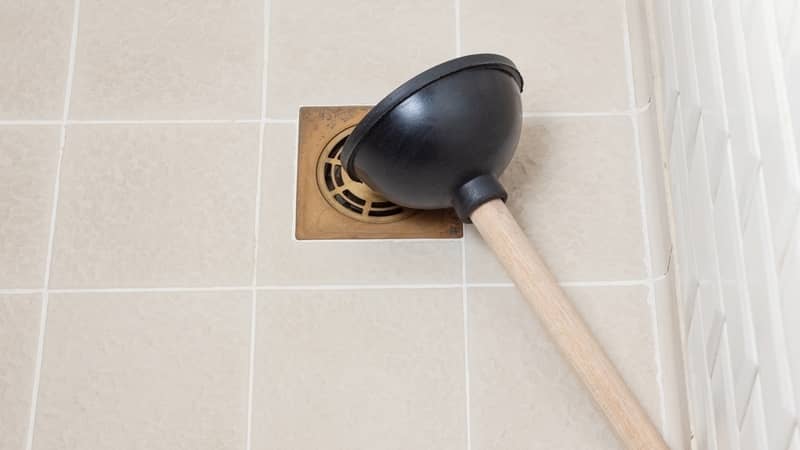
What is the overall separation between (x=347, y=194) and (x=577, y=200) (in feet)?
0.95

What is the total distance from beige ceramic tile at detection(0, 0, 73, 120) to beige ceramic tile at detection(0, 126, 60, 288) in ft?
0.10

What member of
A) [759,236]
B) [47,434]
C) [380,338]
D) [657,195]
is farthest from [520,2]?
[47,434]

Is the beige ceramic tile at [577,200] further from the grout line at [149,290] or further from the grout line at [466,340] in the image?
the grout line at [149,290]

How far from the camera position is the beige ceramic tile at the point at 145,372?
1.11 meters

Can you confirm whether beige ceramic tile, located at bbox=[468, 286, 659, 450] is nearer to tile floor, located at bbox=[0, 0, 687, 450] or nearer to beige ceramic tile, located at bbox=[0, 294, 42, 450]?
tile floor, located at bbox=[0, 0, 687, 450]

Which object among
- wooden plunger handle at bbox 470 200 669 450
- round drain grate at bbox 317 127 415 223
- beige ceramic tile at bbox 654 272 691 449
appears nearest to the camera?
wooden plunger handle at bbox 470 200 669 450

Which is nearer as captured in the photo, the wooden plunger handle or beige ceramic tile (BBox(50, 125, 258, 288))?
the wooden plunger handle

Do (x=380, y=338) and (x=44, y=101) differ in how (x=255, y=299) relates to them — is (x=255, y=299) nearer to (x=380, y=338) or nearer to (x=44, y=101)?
(x=380, y=338)

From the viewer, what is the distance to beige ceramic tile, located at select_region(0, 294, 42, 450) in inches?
43.8

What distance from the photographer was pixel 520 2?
129 centimetres

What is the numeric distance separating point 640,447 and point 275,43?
69 cm

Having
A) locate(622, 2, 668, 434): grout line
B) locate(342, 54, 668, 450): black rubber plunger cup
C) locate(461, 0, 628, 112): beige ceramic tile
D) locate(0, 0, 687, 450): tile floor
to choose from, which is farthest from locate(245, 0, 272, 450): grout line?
locate(622, 2, 668, 434): grout line

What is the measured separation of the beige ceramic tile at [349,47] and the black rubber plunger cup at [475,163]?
0.63 feet

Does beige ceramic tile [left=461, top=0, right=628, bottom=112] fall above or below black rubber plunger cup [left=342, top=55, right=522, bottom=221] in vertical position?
above
